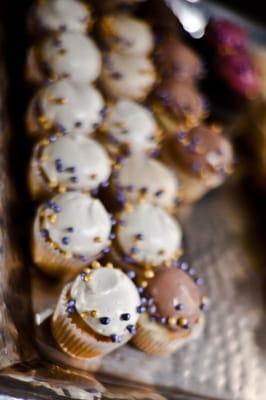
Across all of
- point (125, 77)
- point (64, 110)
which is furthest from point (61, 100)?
point (125, 77)

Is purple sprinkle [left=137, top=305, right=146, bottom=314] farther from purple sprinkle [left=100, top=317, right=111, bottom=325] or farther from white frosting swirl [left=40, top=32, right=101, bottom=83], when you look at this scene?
white frosting swirl [left=40, top=32, right=101, bottom=83]

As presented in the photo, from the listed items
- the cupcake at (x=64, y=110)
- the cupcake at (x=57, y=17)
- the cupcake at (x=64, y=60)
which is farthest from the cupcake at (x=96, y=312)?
the cupcake at (x=57, y=17)

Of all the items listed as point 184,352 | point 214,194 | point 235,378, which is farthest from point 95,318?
point 214,194

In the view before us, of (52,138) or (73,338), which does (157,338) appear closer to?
(73,338)

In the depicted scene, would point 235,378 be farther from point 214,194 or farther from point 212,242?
point 214,194

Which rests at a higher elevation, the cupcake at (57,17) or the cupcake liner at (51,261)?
the cupcake at (57,17)

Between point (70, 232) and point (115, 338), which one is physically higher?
point (70, 232)

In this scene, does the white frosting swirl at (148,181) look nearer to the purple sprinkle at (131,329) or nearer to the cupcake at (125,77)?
the cupcake at (125,77)
